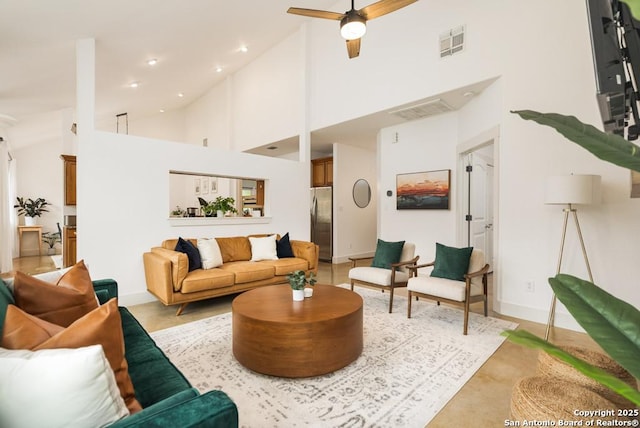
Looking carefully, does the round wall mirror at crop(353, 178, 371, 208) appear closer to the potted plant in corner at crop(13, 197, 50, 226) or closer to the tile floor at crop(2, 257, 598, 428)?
the tile floor at crop(2, 257, 598, 428)

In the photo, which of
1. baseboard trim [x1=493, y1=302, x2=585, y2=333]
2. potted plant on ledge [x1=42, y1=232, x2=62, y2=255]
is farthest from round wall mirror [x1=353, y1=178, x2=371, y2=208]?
potted plant on ledge [x1=42, y1=232, x2=62, y2=255]

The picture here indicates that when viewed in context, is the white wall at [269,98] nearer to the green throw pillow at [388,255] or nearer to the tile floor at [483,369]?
the green throw pillow at [388,255]

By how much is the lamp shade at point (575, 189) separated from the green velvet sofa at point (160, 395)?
3189 millimetres

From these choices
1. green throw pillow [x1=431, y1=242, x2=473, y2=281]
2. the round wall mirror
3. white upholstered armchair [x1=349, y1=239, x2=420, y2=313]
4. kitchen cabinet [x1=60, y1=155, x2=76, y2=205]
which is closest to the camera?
green throw pillow [x1=431, y1=242, x2=473, y2=281]

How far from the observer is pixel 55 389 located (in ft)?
2.77

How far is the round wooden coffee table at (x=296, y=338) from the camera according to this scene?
87.7 inches

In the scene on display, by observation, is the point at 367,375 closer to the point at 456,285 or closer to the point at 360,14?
the point at 456,285

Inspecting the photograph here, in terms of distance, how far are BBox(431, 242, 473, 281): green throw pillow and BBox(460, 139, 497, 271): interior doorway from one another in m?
1.38

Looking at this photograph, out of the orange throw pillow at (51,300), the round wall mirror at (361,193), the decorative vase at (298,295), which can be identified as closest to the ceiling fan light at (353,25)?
the decorative vase at (298,295)

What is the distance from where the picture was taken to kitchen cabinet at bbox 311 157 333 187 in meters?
7.32

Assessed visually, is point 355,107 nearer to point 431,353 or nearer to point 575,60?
point 575,60

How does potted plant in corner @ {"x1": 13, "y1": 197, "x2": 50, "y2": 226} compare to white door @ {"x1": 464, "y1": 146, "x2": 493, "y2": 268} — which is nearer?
white door @ {"x1": 464, "y1": 146, "x2": 493, "y2": 268}

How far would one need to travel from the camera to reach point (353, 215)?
7406 millimetres

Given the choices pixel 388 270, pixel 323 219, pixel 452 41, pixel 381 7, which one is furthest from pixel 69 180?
pixel 452 41
